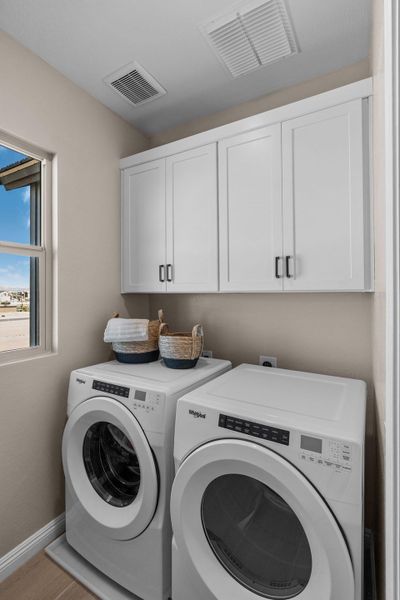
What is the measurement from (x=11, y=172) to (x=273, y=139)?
1.46 metres

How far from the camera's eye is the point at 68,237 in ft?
6.15

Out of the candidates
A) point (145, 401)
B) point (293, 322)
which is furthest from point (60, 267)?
point (293, 322)

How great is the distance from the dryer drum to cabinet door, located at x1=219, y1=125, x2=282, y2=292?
1.02m

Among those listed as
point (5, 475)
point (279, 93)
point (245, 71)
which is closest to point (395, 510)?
point (5, 475)

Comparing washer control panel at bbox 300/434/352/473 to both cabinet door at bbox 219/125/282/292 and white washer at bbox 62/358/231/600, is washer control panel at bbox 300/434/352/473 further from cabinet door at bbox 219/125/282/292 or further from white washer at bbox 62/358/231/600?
cabinet door at bbox 219/125/282/292

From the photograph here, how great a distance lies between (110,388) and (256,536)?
89 cm

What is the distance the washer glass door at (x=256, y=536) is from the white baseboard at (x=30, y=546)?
111 cm

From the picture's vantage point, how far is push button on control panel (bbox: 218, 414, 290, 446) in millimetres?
1026

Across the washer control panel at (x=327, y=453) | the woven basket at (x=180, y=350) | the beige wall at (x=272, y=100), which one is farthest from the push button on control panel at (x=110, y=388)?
the beige wall at (x=272, y=100)

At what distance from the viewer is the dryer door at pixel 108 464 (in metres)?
1.40

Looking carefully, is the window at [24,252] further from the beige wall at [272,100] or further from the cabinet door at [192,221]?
the beige wall at [272,100]

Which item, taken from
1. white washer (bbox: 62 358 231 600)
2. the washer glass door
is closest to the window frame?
white washer (bbox: 62 358 231 600)

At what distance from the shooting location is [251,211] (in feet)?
5.58

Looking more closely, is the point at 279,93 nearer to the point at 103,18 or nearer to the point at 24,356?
the point at 103,18
